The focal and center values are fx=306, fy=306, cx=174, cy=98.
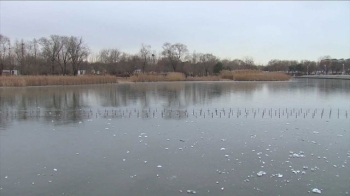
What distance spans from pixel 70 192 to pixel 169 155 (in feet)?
9.13

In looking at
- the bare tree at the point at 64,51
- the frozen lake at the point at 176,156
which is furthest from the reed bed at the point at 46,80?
the frozen lake at the point at 176,156

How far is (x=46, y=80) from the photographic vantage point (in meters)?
37.6

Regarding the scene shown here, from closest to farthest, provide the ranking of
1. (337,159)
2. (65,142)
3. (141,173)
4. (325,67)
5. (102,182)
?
(102,182), (141,173), (337,159), (65,142), (325,67)

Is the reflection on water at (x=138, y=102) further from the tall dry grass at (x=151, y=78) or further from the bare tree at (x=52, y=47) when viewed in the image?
the bare tree at (x=52, y=47)

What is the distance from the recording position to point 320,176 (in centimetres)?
631

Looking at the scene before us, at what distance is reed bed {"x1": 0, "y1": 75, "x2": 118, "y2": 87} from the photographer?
3444 cm

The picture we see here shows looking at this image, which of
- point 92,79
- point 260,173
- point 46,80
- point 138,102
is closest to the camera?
point 260,173

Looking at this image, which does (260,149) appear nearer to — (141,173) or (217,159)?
(217,159)

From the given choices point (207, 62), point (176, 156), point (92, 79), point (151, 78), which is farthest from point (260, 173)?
point (207, 62)

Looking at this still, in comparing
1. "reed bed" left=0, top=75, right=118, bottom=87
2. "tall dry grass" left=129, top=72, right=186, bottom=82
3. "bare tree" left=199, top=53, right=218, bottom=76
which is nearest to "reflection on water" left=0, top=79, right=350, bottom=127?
"reed bed" left=0, top=75, right=118, bottom=87

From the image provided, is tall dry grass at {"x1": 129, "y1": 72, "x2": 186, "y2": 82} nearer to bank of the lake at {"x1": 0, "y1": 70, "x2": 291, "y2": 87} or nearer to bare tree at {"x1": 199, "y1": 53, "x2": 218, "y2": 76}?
bank of the lake at {"x1": 0, "y1": 70, "x2": 291, "y2": 87}

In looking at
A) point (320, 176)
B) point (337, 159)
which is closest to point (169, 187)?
point (320, 176)

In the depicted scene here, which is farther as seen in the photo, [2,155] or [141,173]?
[2,155]

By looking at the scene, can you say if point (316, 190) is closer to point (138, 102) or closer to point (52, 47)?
point (138, 102)
